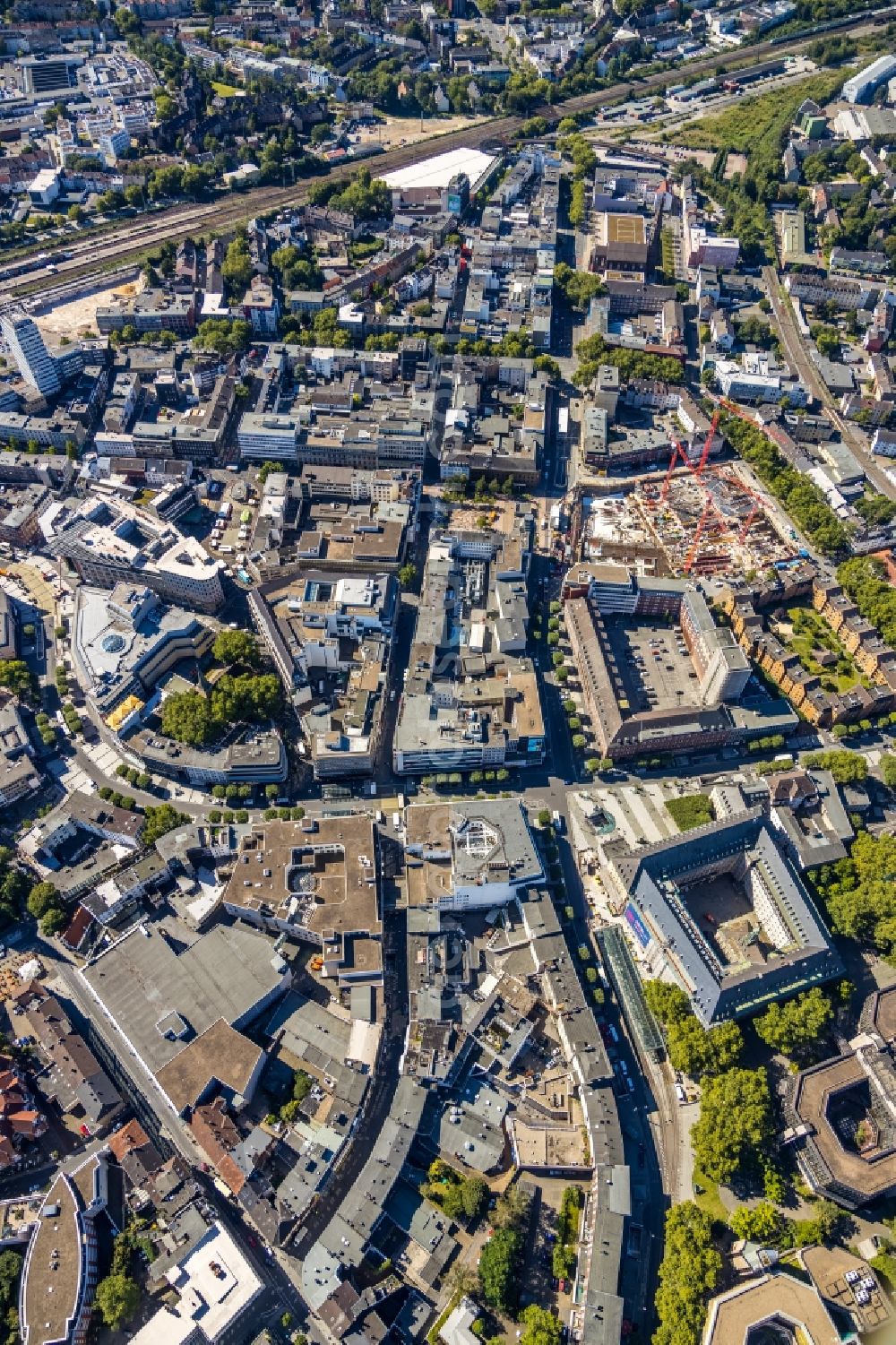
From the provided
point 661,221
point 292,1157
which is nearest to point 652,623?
point 292,1157

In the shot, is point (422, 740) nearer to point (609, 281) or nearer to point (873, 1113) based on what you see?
point (873, 1113)

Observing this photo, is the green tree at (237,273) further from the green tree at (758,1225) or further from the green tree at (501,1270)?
the green tree at (758,1225)

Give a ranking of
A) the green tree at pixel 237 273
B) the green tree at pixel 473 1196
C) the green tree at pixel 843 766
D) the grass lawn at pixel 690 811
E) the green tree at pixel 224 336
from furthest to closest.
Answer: the green tree at pixel 237 273 < the green tree at pixel 224 336 < the green tree at pixel 843 766 < the grass lawn at pixel 690 811 < the green tree at pixel 473 1196

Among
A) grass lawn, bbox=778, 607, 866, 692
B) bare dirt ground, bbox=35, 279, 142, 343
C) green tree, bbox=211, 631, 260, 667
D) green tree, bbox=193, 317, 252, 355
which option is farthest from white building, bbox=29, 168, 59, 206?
grass lawn, bbox=778, 607, 866, 692

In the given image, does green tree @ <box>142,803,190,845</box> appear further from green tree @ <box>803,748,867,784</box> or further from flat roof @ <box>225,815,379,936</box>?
green tree @ <box>803,748,867,784</box>

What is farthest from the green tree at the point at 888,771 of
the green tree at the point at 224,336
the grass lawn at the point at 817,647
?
the green tree at the point at 224,336

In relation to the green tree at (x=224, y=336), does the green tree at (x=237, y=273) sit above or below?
above

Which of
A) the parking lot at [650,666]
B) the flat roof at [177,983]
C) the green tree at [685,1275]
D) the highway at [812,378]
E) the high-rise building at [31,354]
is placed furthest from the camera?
the highway at [812,378]
